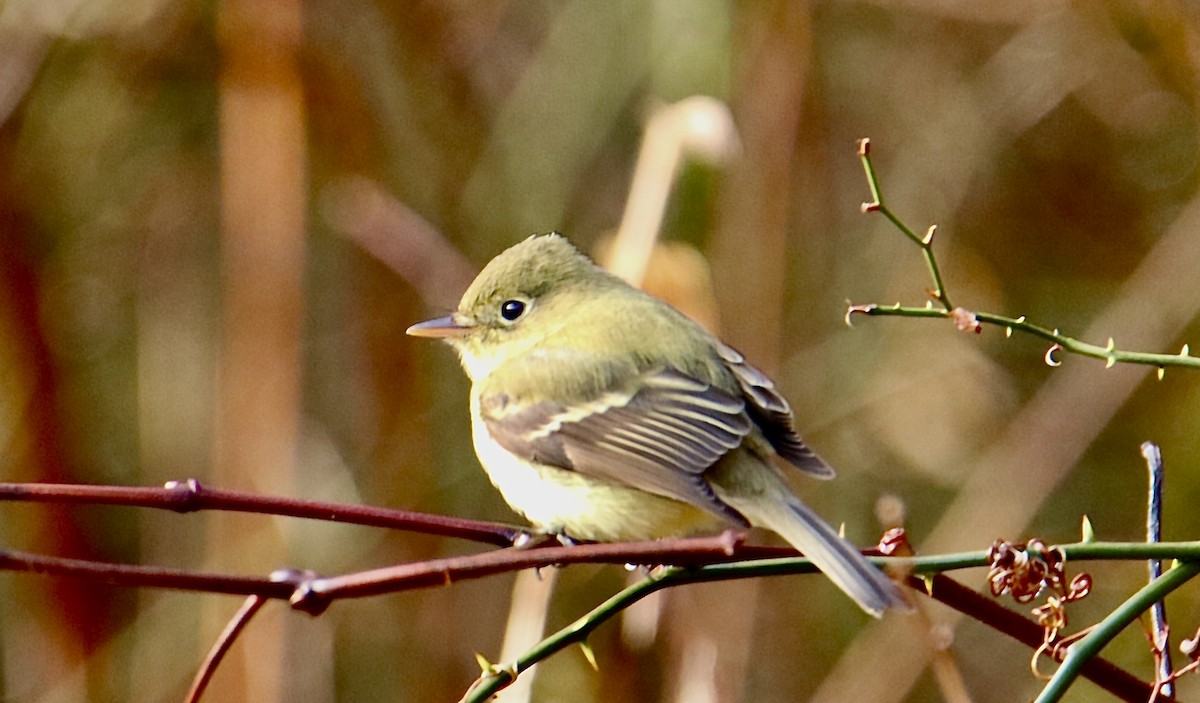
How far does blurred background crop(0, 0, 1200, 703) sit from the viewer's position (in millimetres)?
4332

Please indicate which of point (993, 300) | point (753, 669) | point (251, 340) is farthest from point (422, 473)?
point (993, 300)

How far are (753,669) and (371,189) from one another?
2.41 m

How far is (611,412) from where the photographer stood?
2.96 metres

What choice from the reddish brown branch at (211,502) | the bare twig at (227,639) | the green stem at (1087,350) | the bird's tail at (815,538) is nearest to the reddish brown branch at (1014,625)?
the bird's tail at (815,538)

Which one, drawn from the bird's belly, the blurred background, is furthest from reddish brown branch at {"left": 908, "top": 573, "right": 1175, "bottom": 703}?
the blurred background

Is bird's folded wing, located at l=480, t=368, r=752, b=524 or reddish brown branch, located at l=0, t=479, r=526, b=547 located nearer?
reddish brown branch, located at l=0, t=479, r=526, b=547

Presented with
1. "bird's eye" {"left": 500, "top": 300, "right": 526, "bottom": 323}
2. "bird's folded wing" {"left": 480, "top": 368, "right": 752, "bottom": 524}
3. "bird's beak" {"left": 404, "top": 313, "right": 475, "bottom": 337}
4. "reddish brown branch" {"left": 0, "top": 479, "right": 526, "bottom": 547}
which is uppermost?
"bird's eye" {"left": 500, "top": 300, "right": 526, "bottom": 323}

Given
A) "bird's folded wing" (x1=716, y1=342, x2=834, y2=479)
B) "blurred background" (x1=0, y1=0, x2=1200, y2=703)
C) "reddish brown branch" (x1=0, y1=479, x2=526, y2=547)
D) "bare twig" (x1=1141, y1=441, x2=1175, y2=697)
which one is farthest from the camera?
"blurred background" (x1=0, y1=0, x2=1200, y2=703)

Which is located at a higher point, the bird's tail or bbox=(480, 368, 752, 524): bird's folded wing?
bbox=(480, 368, 752, 524): bird's folded wing

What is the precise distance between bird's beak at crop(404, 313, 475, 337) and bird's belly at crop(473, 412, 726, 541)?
59 centimetres

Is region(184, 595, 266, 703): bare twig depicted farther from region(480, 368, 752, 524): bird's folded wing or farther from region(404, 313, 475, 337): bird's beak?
region(404, 313, 475, 337): bird's beak

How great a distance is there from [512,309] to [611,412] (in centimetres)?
60

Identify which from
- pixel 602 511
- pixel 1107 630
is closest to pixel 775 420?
pixel 602 511

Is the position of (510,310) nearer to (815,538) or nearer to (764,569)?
(815,538)
